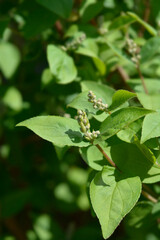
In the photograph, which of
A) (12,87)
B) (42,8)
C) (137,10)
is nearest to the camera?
(42,8)

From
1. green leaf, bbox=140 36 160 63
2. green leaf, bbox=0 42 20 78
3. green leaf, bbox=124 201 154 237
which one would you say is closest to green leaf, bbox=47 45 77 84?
green leaf, bbox=140 36 160 63

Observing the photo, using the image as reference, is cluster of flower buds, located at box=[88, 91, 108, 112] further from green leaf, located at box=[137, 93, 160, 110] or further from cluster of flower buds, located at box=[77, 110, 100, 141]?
green leaf, located at box=[137, 93, 160, 110]

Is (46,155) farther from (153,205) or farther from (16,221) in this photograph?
A: (153,205)

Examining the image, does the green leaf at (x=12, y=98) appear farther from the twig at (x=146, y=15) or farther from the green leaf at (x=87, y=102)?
the green leaf at (x=87, y=102)

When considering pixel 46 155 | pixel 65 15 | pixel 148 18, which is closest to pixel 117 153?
pixel 65 15

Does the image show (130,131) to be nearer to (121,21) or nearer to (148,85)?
(148,85)

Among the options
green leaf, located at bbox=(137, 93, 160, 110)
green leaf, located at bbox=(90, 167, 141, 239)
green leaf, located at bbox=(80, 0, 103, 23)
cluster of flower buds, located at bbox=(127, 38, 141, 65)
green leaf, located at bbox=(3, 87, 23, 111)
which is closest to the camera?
green leaf, located at bbox=(90, 167, 141, 239)
